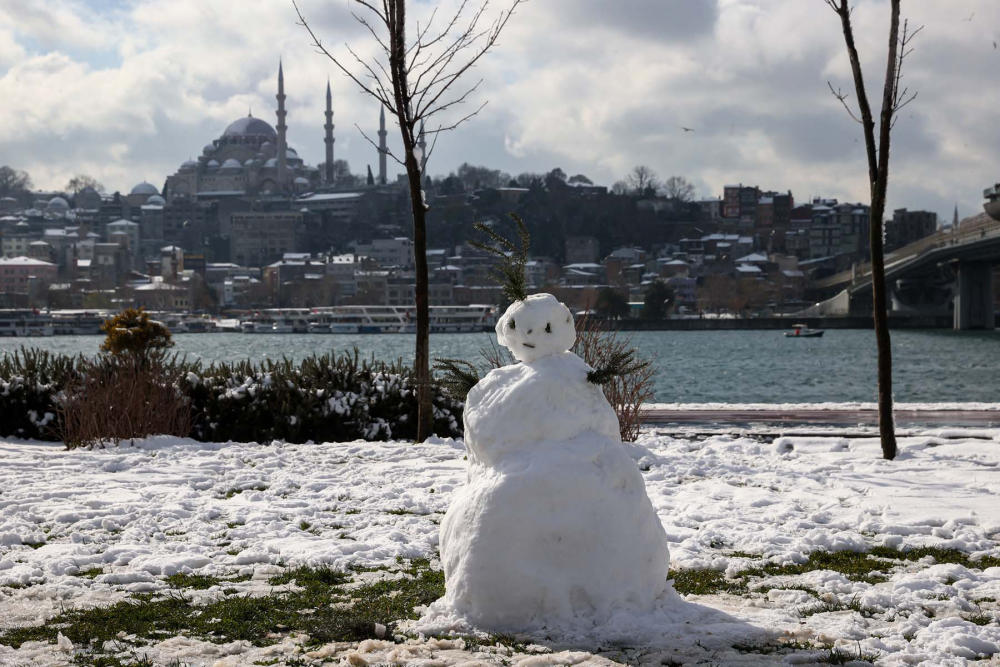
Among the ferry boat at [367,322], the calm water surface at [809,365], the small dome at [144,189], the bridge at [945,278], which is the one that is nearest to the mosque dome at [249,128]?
the small dome at [144,189]

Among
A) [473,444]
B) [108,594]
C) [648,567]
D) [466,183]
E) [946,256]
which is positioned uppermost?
[466,183]

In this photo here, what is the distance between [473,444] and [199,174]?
167 metres

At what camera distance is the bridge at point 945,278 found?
63.1 m

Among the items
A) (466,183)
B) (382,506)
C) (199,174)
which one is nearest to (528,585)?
(382,506)

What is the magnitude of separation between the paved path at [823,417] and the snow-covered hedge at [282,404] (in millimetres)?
3228

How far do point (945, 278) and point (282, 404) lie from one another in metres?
79.1

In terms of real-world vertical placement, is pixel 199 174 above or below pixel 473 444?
above

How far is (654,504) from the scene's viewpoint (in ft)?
22.6

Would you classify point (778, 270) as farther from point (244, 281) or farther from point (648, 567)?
point (648, 567)

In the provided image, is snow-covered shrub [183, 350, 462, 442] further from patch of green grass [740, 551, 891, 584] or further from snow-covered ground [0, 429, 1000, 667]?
patch of green grass [740, 551, 891, 584]

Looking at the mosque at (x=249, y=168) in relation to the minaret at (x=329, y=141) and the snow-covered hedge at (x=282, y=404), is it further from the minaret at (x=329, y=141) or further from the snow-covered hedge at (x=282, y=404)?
the snow-covered hedge at (x=282, y=404)

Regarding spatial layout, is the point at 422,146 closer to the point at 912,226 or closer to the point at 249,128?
the point at 912,226

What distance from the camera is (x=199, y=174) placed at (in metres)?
162

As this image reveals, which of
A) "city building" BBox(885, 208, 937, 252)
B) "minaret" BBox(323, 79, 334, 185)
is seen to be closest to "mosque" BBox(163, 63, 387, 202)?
"minaret" BBox(323, 79, 334, 185)
